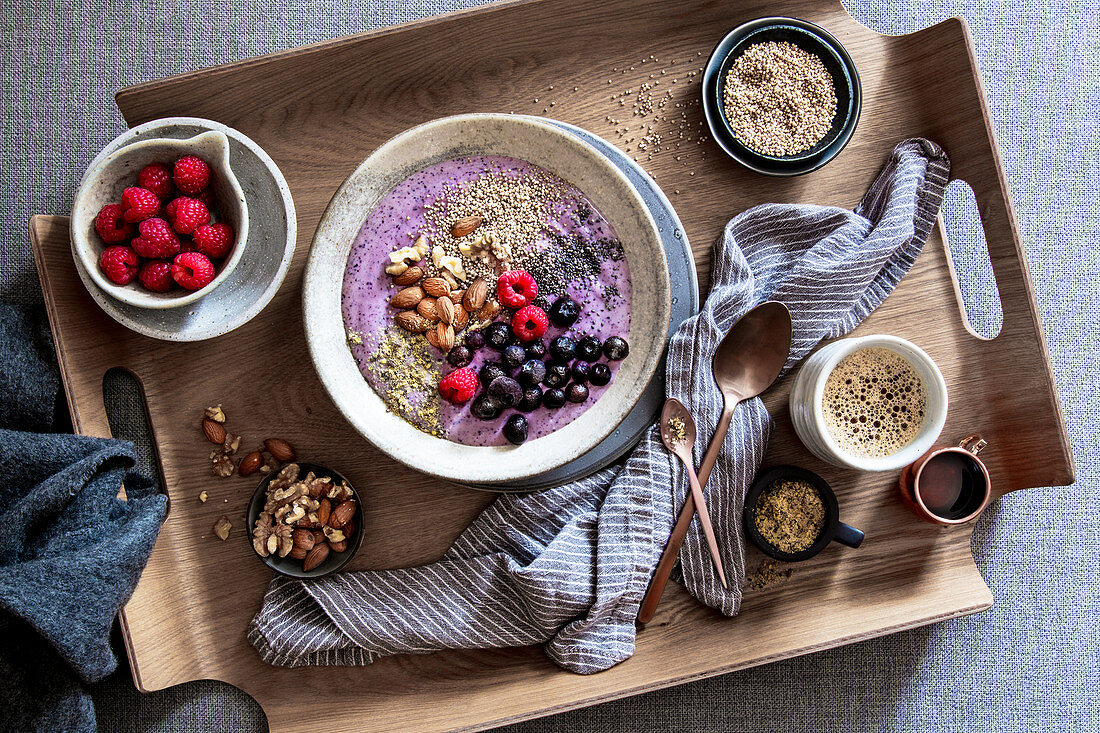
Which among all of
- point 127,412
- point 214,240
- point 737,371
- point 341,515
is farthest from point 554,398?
point 127,412

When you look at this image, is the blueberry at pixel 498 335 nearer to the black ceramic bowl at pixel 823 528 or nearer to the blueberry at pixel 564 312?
the blueberry at pixel 564 312

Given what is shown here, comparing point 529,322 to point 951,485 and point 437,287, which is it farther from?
point 951,485

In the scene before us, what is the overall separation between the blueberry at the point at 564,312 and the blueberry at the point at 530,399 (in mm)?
135

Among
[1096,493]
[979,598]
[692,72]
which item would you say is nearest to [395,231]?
[692,72]

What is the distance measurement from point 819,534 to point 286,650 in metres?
1.07

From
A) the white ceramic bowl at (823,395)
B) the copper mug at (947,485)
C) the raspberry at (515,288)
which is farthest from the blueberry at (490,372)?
the copper mug at (947,485)

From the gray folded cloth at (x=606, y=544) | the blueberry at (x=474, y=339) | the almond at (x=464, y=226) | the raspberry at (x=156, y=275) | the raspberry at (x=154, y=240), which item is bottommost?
the gray folded cloth at (x=606, y=544)

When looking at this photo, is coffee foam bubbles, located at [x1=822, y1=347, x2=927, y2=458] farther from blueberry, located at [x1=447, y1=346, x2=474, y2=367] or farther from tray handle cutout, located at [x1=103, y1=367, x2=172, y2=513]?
tray handle cutout, located at [x1=103, y1=367, x2=172, y2=513]

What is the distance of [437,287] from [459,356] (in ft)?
0.46

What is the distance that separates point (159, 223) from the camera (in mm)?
1401

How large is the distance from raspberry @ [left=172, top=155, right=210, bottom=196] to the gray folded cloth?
2.58 ft

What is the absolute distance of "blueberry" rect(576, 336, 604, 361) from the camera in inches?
57.9

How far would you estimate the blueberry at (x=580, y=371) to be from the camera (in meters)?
1.48

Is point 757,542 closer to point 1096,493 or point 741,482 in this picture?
point 741,482
